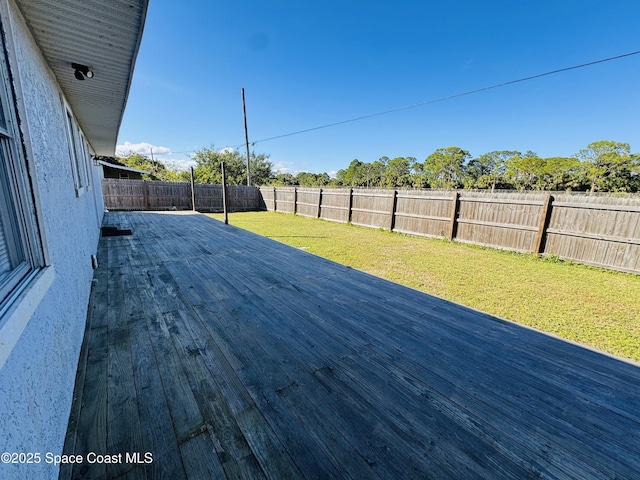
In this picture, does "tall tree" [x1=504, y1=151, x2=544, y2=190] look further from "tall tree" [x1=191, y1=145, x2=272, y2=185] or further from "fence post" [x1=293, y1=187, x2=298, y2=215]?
"fence post" [x1=293, y1=187, x2=298, y2=215]

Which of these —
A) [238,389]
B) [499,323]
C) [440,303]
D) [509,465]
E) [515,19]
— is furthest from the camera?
[515,19]

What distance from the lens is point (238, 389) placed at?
5.52 feet

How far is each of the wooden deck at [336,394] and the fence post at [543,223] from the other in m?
4.69

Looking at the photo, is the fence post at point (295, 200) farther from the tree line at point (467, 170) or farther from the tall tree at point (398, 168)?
the tall tree at point (398, 168)

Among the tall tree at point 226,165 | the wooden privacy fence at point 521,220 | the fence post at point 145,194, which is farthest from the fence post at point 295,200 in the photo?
the tall tree at point 226,165

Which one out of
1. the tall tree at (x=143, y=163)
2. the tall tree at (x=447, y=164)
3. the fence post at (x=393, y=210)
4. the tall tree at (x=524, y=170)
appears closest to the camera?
the fence post at (x=393, y=210)

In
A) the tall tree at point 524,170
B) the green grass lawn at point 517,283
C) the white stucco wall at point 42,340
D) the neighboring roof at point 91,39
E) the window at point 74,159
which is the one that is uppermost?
the tall tree at point 524,170

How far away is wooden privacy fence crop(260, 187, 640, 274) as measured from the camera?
203 inches

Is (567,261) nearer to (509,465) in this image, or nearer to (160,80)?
(509,465)

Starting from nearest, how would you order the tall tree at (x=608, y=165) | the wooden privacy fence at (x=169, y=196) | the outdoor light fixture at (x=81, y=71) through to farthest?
the outdoor light fixture at (x=81, y=71) < the wooden privacy fence at (x=169, y=196) < the tall tree at (x=608, y=165)

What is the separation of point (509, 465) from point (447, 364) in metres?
0.79

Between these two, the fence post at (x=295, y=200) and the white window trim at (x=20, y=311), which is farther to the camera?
the fence post at (x=295, y=200)

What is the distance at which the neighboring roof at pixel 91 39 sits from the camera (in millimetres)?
1593

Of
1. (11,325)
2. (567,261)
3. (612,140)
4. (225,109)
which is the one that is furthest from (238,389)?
(612,140)
